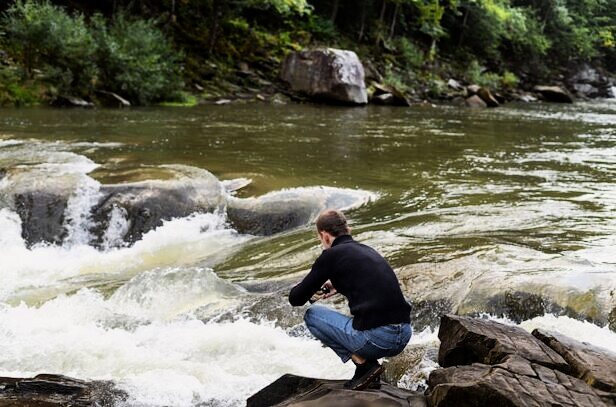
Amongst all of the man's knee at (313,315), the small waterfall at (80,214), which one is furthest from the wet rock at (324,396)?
the small waterfall at (80,214)

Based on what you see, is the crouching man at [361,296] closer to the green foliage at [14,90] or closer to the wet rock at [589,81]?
the green foliage at [14,90]

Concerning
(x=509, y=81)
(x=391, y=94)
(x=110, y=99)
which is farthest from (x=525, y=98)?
(x=110, y=99)

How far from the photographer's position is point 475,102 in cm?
3012

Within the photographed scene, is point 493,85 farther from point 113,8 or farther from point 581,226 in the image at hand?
point 581,226

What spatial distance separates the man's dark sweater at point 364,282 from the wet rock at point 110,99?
60.8ft

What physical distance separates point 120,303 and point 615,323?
507cm

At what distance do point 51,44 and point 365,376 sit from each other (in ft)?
62.9

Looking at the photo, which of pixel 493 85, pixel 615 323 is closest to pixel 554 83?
pixel 493 85

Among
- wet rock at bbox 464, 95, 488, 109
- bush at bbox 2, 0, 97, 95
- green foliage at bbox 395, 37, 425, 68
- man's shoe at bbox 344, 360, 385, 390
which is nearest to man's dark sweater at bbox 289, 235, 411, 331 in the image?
man's shoe at bbox 344, 360, 385, 390

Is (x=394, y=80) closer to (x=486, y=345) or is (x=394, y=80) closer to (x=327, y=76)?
(x=327, y=76)

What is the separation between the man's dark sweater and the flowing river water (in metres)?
1.19

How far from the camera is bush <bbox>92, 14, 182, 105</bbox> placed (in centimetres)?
2117

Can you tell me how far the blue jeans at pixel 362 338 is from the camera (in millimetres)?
4254

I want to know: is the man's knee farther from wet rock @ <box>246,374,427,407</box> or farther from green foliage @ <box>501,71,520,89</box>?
green foliage @ <box>501,71,520,89</box>
